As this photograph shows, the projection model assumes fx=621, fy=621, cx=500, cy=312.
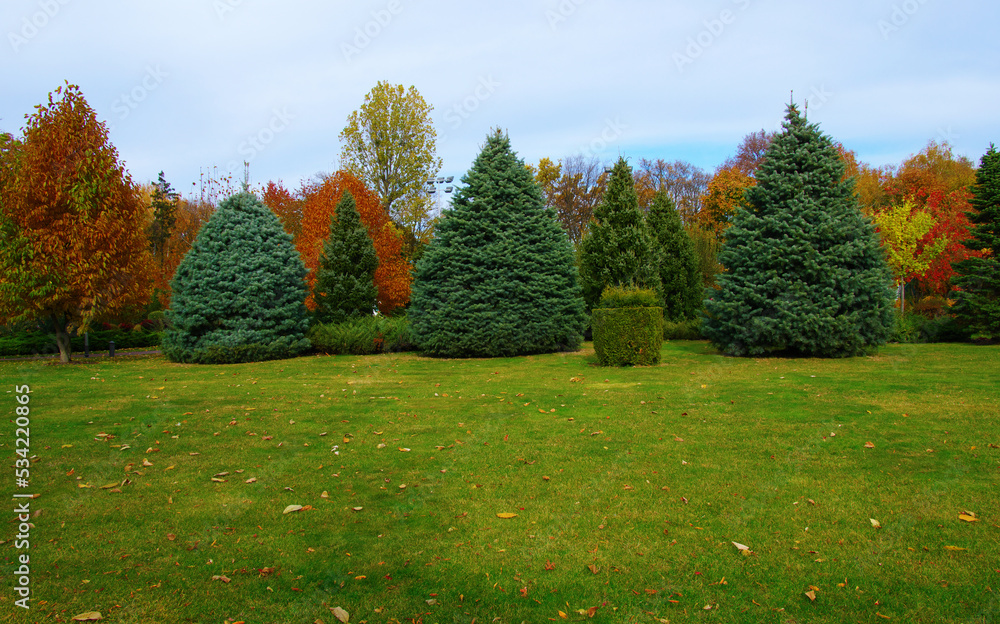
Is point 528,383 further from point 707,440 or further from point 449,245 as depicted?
point 449,245

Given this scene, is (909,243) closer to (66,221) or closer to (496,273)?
(496,273)

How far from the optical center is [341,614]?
334 centimetres

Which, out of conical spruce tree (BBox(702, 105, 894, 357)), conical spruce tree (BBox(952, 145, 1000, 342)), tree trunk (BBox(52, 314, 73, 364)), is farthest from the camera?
conical spruce tree (BBox(952, 145, 1000, 342))

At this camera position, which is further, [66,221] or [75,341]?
[75,341]

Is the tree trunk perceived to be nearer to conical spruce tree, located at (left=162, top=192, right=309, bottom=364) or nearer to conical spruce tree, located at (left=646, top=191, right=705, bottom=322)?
conical spruce tree, located at (left=162, top=192, right=309, bottom=364)

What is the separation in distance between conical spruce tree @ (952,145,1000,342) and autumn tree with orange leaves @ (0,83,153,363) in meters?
25.4

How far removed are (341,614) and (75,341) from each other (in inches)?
1070

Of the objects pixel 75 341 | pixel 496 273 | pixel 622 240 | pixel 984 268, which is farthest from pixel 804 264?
pixel 75 341

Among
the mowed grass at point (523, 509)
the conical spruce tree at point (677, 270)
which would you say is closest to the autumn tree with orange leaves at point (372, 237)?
the conical spruce tree at point (677, 270)

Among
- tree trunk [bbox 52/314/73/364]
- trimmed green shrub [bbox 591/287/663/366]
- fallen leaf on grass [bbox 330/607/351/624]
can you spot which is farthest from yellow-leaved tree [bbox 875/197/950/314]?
tree trunk [bbox 52/314/73/364]

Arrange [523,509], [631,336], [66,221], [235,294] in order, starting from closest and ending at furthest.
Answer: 1. [523,509]
2. [631,336]
3. [66,221]
4. [235,294]

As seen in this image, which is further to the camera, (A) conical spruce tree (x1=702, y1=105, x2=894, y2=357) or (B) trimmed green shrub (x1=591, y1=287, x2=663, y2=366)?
(A) conical spruce tree (x1=702, y1=105, x2=894, y2=357)

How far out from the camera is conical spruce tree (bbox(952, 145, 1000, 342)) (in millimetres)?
19219

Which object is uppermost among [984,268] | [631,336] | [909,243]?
[909,243]
